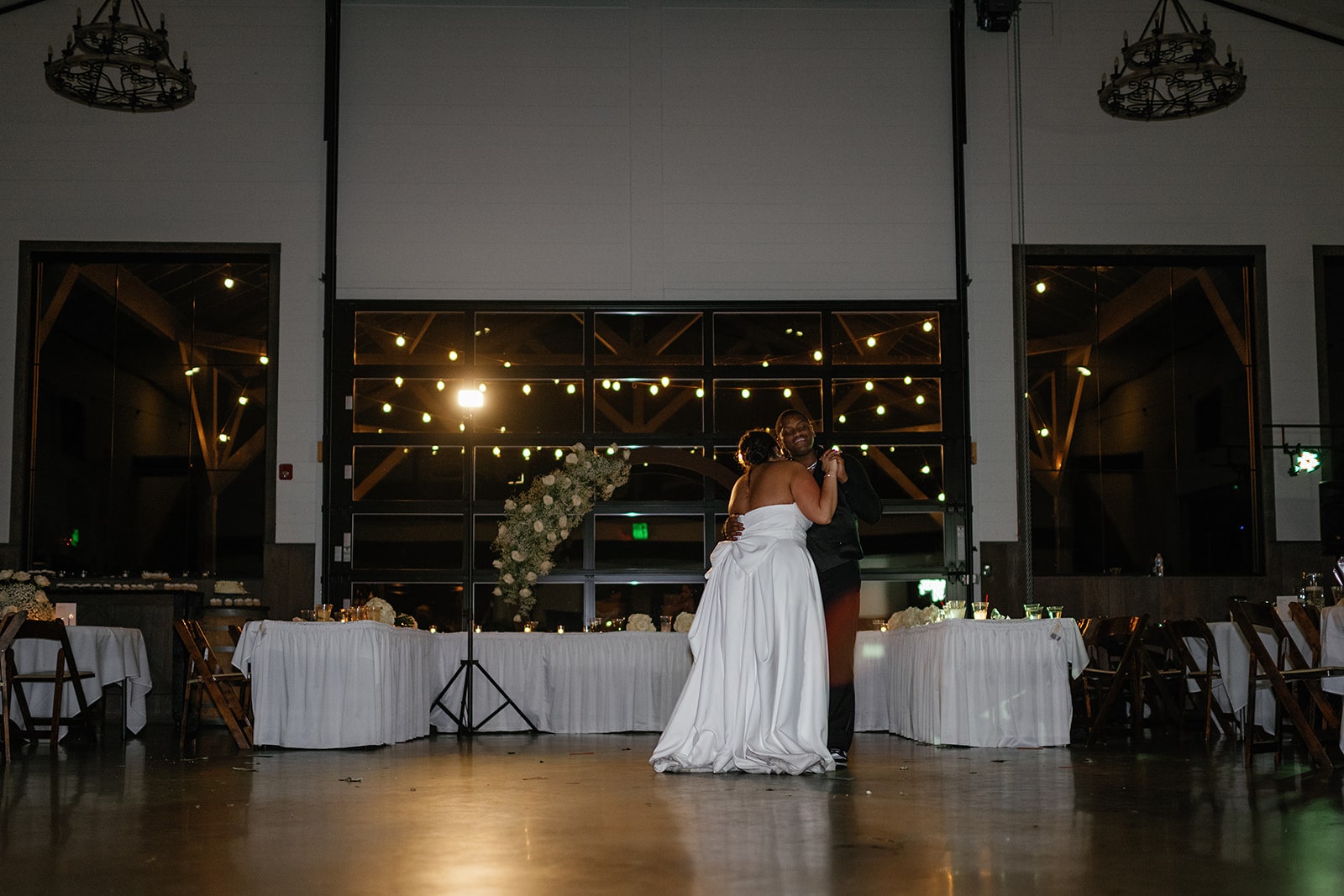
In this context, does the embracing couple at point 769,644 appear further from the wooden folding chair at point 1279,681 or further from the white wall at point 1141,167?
the white wall at point 1141,167

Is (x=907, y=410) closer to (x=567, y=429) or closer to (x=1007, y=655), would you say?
(x=567, y=429)

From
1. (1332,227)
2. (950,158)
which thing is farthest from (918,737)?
(1332,227)

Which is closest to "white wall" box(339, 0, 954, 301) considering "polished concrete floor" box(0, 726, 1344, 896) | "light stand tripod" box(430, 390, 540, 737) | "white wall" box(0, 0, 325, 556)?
"white wall" box(0, 0, 325, 556)

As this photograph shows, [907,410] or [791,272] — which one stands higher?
[791,272]

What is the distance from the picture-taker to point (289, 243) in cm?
1255

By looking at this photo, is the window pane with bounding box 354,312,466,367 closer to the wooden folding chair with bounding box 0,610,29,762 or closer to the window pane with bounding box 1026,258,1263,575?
the wooden folding chair with bounding box 0,610,29,762

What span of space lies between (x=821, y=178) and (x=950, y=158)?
4.09ft

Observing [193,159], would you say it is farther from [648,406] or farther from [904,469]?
[904,469]

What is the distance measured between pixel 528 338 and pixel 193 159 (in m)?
3.56

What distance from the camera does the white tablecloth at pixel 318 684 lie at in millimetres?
8211

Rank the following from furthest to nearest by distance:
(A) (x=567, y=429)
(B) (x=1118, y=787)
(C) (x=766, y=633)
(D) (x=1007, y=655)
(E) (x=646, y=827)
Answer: (A) (x=567, y=429)
(D) (x=1007, y=655)
(C) (x=766, y=633)
(B) (x=1118, y=787)
(E) (x=646, y=827)

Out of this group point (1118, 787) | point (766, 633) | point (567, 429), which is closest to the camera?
point (1118, 787)

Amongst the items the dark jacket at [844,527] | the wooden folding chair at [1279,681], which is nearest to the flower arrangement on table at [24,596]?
the dark jacket at [844,527]

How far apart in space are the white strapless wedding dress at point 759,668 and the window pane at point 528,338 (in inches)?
241
